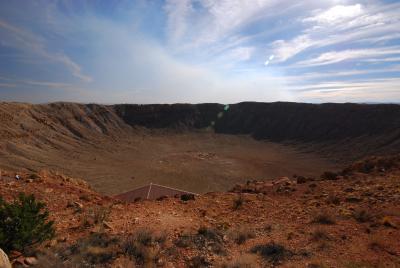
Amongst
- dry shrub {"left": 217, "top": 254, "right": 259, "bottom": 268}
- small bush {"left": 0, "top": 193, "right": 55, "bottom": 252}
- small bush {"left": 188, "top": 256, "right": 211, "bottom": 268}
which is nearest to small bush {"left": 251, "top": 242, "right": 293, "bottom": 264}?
dry shrub {"left": 217, "top": 254, "right": 259, "bottom": 268}

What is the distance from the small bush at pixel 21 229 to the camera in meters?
5.90

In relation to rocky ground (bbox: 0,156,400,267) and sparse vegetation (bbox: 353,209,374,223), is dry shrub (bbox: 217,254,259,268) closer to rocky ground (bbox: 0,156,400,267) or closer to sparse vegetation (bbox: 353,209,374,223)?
rocky ground (bbox: 0,156,400,267)

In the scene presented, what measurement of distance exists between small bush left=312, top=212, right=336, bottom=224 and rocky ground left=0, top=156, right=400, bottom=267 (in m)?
0.03

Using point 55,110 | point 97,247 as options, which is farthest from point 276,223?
point 55,110

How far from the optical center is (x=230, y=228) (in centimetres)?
762

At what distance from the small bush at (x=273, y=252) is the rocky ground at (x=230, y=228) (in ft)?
0.07

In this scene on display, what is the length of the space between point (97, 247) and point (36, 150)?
4212cm

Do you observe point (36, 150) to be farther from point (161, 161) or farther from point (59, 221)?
point (59, 221)

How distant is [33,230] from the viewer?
20.4ft

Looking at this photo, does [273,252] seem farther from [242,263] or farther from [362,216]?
[362,216]

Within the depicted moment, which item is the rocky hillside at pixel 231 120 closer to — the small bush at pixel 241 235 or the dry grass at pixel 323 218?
the dry grass at pixel 323 218

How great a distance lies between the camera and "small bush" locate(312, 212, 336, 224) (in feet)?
25.7

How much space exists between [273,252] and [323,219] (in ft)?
8.17

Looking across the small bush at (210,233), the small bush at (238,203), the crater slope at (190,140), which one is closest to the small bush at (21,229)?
the small bush at (210,233)
